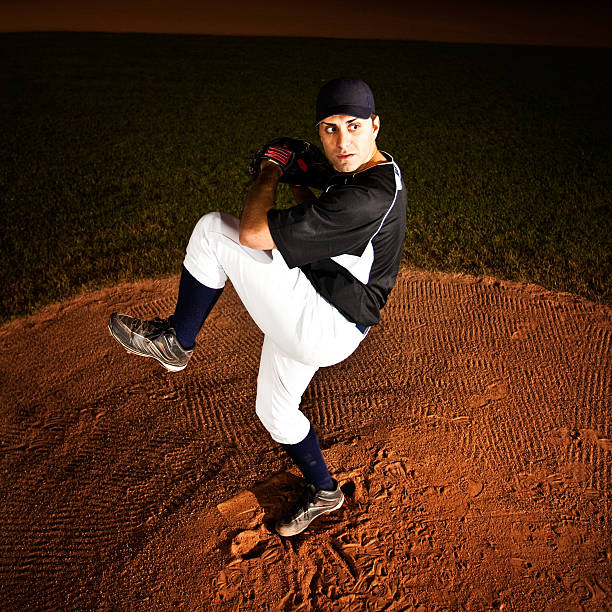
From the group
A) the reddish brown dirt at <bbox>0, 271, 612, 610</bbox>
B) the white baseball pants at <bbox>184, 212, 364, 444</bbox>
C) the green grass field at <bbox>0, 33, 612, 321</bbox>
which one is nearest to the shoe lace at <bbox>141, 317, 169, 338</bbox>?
the white baseball pants at <bbox>184, 212, 364, 444</bbox>

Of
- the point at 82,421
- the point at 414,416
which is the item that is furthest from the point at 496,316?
the point at 82,421

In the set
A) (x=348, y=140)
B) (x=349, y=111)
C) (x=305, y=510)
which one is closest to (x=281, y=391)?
(x=305, y=510)

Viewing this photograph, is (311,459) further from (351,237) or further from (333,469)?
(351,237)

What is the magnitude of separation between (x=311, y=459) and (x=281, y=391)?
44cm

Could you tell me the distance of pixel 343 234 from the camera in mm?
2088

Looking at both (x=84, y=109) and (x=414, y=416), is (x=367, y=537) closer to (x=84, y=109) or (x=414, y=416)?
(x=414, y=416)

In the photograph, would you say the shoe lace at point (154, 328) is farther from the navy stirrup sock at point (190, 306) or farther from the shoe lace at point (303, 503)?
the shoe lace at point (303, 503)

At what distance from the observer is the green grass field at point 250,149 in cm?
513

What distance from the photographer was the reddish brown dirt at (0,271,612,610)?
8.20ft

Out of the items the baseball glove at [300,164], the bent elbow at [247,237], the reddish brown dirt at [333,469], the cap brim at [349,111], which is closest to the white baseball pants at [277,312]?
the bent elbow at [247,237]

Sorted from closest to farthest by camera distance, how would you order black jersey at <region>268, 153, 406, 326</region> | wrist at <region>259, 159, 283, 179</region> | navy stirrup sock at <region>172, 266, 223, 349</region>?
black jersey at <region>268, 153, 406, 326</region>
wrist at <region>259, 159, 283, 179</region>
navy stirrup sock at <region>172, 266, 223, 349</region>

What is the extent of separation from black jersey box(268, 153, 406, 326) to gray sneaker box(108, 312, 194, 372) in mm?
787

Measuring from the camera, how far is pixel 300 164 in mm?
2545

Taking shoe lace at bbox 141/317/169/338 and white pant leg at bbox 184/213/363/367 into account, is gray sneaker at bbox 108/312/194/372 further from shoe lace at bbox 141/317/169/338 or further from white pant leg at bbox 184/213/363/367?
white pant leg at bbox 184/213/363/367
